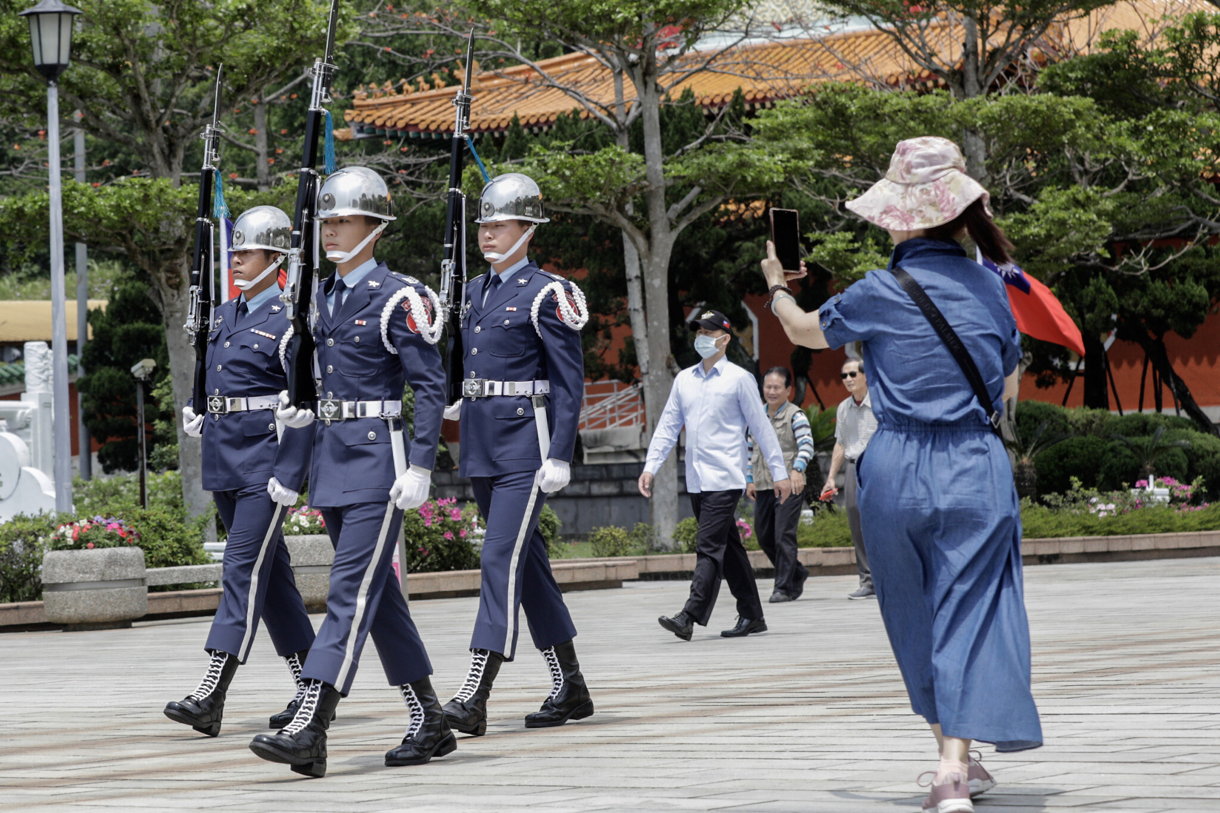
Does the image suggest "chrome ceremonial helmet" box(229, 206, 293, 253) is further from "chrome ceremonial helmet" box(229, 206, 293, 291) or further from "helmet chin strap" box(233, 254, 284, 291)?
"helmet chin strap" box(233, 254, 284, 291)

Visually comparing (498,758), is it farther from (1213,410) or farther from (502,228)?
(1213,410)

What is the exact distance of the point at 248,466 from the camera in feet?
24.9

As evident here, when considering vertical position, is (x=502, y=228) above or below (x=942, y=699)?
above

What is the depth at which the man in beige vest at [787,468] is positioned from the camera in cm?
1363

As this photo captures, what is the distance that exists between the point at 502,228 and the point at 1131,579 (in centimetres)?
1053

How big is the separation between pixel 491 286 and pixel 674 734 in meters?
1.87

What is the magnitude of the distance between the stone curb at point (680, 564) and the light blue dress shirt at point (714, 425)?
557 centimetres

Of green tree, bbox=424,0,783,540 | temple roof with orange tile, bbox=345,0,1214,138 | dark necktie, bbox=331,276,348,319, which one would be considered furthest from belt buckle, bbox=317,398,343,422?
temple roof with orange tile, bbox=345,0,1214,138

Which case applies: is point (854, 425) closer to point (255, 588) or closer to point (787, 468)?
point (787, 468)

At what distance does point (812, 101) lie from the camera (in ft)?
71.9

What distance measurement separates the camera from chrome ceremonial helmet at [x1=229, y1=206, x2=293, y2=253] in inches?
302

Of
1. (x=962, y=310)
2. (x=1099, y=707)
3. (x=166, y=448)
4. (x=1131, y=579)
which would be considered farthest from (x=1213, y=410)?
(x=962, y=310)

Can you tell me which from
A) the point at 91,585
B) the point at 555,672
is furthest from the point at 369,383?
the point at 91,585

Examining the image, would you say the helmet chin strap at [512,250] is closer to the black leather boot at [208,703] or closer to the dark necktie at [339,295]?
the dark necktie at [339,295]
